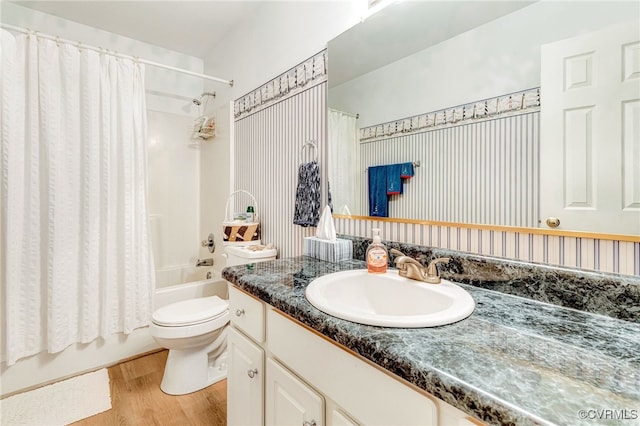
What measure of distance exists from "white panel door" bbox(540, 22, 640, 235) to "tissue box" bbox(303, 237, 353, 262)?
0.73m

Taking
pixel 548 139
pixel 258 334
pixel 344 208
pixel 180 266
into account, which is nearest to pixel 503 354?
pixel 548 139

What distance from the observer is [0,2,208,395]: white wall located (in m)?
1.76

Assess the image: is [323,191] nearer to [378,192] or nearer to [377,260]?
[378,192]

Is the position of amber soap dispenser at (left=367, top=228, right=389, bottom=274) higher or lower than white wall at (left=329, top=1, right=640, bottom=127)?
lower

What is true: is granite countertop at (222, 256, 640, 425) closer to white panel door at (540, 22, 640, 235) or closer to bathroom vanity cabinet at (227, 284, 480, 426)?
bathroom vanity cabinet at (227, 284, 480, 426)

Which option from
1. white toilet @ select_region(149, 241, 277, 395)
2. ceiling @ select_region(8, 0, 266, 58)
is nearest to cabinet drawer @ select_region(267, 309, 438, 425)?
white toilet @ select_region(149, 241, 277, 395)

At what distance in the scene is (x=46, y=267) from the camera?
70.1 inches

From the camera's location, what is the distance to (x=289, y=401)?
851mm

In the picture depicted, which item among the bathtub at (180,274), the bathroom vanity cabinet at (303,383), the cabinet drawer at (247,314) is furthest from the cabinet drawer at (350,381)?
the bathtub at (180,274)

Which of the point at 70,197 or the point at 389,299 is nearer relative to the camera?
the point at 389,299

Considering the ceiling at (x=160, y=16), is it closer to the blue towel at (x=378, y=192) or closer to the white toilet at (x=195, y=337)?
the blue towel at (x=378, y=192)

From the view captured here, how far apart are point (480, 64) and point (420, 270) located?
707mm

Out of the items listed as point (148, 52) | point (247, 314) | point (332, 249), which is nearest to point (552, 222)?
point (332, 249)

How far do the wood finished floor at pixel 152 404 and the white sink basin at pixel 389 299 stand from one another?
3.59 feet
